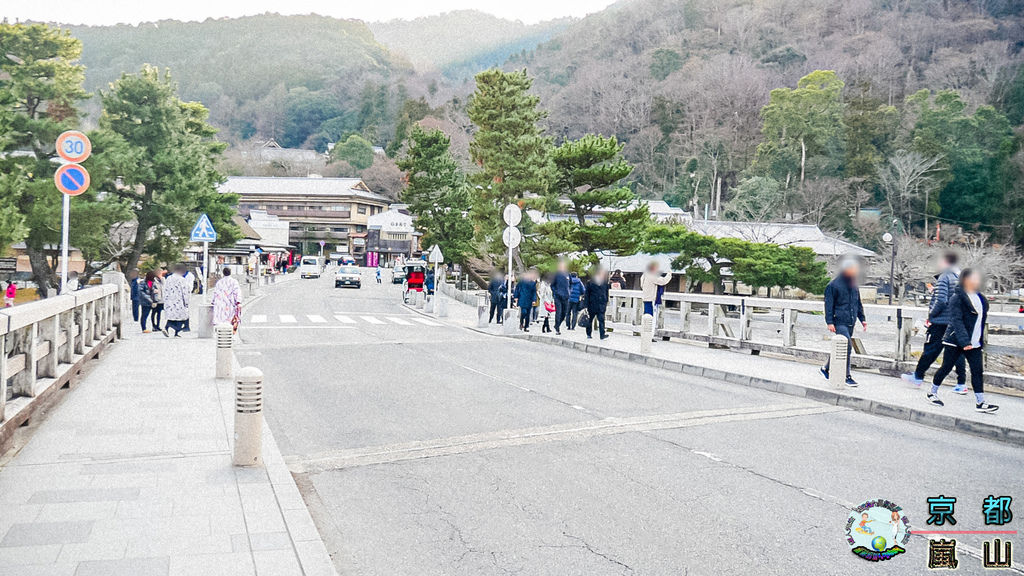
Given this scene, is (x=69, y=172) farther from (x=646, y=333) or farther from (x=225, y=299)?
(x=646, y=333)

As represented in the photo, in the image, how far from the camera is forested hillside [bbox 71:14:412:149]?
12381cm

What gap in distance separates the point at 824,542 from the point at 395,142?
10039 cm

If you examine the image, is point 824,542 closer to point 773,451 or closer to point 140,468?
point 773,451

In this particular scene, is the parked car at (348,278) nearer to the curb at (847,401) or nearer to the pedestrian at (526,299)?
the pedestrian at (526,299)

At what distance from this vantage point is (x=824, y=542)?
4531mm

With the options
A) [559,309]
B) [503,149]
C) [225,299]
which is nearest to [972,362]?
[559,309]

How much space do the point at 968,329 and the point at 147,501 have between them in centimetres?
886

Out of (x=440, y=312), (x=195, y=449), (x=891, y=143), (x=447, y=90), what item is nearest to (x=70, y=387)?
(x=195, y=449)

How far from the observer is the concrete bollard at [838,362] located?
10.3 metres

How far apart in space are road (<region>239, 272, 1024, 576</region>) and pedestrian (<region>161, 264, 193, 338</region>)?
6.91 metres

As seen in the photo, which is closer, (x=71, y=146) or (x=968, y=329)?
(x=968, y=329)

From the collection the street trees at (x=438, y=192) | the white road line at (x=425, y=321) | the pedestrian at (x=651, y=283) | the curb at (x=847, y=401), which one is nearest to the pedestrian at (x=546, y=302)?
the pedestrian at (x=651, y=283)

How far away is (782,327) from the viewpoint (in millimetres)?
14352

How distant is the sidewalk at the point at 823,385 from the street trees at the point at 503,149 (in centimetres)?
1608
